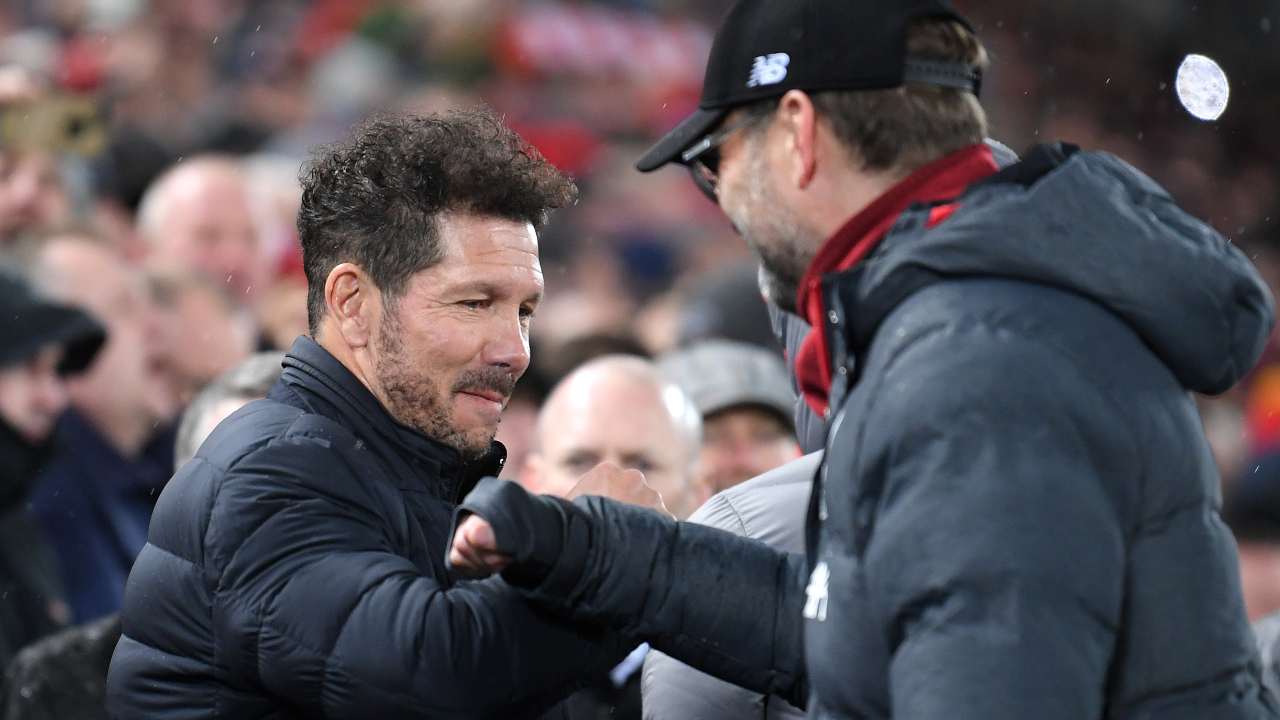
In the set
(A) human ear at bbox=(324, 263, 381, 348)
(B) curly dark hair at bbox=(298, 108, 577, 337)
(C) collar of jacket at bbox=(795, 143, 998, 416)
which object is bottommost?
(A) human ear at bbox=(324, 263, 381, 348)

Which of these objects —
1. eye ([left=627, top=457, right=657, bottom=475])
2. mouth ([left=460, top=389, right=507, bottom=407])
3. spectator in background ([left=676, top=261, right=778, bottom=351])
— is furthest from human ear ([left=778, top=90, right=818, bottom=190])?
spectator in background ([left=676, top=261, right=778, bottom=351])

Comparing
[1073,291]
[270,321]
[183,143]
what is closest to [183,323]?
[270,321]

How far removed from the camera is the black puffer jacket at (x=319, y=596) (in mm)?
2617

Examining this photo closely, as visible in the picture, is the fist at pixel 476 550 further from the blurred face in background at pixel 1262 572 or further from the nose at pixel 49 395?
the blurred face in background at pixel 1262 572

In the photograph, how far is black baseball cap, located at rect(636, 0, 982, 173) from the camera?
2.47m

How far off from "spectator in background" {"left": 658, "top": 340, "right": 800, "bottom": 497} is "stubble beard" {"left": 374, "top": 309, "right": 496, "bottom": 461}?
246 cm

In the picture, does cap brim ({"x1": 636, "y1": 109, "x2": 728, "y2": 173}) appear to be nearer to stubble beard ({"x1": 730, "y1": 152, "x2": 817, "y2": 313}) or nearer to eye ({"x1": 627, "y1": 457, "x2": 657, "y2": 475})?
stubble beard ({"x1": 730, "y1": 152, "x2": 817, "y2": 313})

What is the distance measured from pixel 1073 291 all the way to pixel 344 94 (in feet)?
34.4

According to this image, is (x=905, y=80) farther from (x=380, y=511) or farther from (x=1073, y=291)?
(x=380, y=511)

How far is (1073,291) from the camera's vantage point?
2.26 metres

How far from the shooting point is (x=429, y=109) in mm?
3395

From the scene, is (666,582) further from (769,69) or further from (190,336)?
(190,336)

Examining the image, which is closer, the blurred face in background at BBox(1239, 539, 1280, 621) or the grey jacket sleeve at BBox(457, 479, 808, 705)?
the grey jacket sleeve at BBox(457, 479, 808, 705)

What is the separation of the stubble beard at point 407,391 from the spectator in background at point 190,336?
3564 millimetres
